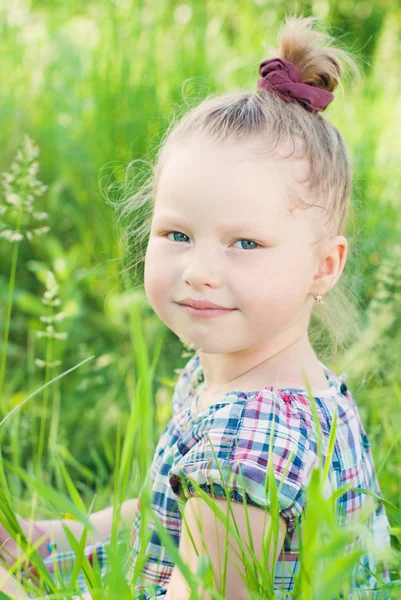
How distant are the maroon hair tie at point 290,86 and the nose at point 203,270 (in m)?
0.42

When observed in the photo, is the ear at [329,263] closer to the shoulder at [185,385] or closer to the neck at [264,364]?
the neck at [264,364]

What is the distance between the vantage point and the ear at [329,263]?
1.51 meters

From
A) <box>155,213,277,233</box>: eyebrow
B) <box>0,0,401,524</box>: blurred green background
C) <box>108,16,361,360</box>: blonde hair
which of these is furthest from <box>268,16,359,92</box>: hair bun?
<box>155,213,277,233</box>: eyebrow

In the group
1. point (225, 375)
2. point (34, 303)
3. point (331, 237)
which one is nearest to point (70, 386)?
point (34, 303)

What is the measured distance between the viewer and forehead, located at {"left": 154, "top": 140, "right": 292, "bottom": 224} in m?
1.34

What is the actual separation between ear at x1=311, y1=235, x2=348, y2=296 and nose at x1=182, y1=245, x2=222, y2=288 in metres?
0.25

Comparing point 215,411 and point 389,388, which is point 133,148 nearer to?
point 389,388

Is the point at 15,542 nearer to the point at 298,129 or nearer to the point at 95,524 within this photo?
the point at 95,524

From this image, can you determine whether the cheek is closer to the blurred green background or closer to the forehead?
the forehead

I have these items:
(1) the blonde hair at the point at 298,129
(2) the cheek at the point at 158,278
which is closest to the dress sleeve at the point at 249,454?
(2) the cheek at the point at 158,278

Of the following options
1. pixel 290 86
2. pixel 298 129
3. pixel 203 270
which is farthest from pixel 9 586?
pixel 290 86

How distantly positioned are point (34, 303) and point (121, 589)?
1756 millimetres

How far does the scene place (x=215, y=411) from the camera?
1.33 metres

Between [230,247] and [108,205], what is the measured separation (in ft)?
4.55
